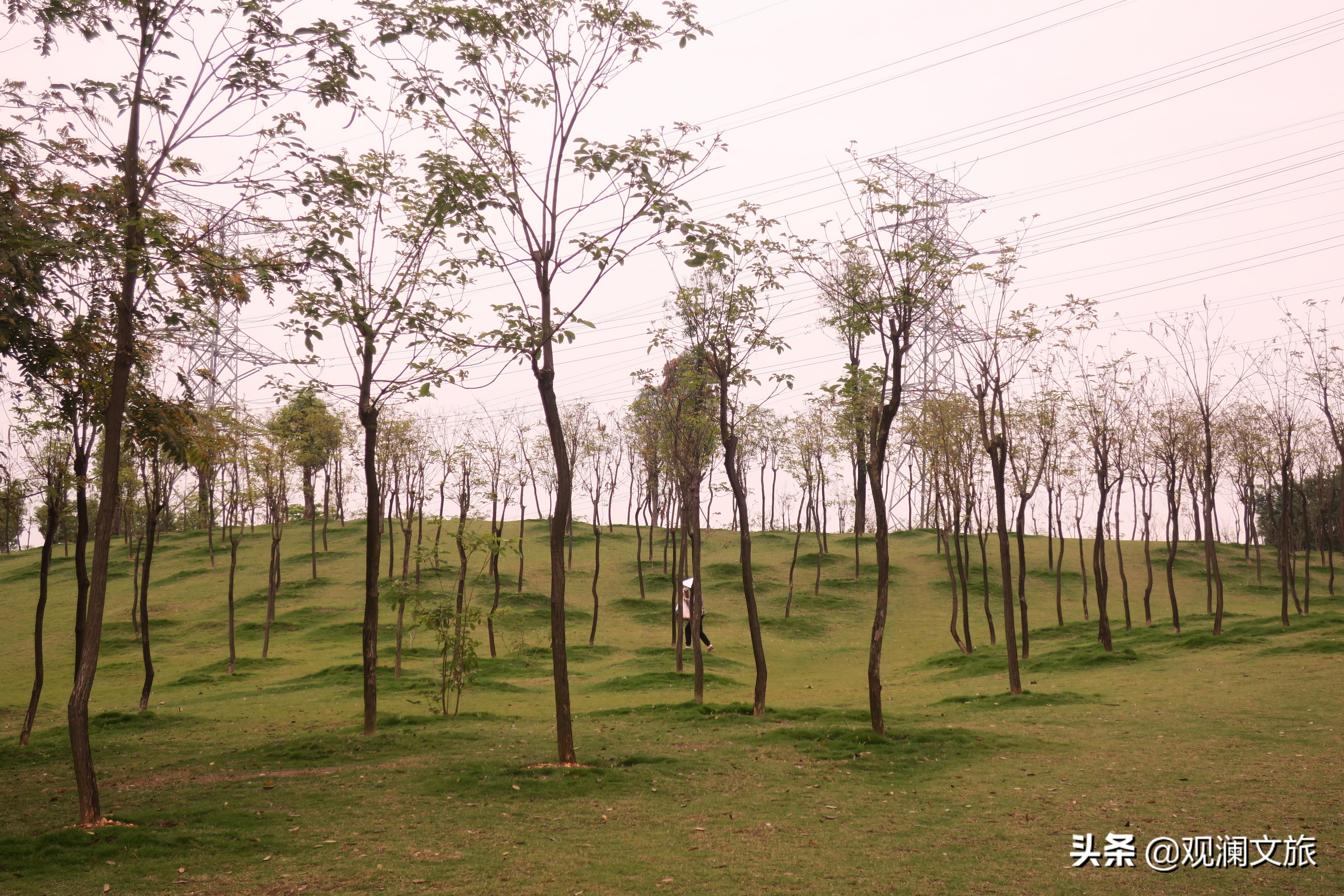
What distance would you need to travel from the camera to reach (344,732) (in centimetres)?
1983

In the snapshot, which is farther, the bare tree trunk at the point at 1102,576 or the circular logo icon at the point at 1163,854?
the bare tree trunk at the point at 1102,576

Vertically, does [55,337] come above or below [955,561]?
above

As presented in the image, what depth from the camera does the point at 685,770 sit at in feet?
52.9

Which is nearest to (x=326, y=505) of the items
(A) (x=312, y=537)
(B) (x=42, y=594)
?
(A) (x=312, y=537)

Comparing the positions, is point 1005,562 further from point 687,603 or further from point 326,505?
point 326,505

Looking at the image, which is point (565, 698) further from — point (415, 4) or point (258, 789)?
point (415, 4)

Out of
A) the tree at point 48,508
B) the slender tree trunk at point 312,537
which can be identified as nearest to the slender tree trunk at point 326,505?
the slender tree trunk at point 312,537

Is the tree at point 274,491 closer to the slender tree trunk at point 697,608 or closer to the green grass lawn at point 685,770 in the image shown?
the green grass lawn at point 685,770

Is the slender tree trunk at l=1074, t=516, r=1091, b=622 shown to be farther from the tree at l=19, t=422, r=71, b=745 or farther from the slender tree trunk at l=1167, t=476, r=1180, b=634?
the tree at l=19, t=422, r=71, b=745

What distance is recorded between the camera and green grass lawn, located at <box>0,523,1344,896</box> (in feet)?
32.9

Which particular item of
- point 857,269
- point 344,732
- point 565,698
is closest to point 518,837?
point 565,698

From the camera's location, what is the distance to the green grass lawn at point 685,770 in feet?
32.9

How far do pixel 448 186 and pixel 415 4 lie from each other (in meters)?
2.95

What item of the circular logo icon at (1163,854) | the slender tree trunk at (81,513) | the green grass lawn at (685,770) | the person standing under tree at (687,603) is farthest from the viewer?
the person standing under tree at (687,603)
